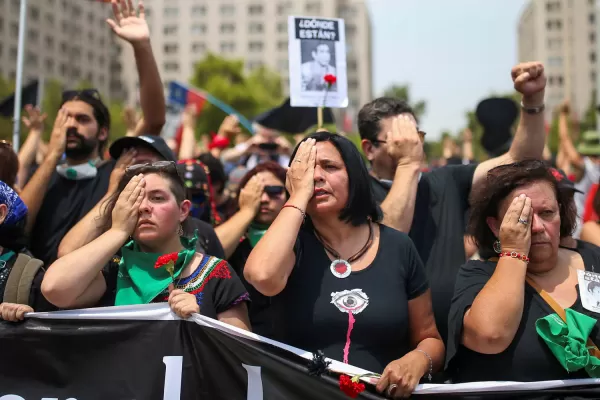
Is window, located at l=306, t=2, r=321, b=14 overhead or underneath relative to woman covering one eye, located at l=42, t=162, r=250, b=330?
overhead

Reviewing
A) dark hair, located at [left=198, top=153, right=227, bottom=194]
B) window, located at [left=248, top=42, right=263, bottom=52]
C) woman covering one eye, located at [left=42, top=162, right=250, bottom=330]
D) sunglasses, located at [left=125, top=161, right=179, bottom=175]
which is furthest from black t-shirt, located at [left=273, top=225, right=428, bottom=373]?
window, located at [left=248, top=42, right=263, bottom=52]

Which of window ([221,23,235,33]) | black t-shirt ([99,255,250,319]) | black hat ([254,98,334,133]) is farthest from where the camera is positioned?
window ([221,23,235,33])

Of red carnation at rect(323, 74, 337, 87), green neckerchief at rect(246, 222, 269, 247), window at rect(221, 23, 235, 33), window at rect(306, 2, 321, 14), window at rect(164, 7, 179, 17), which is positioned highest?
window at rect(164, 7, 179, 17)

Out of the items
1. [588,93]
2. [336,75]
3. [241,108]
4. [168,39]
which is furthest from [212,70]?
[336,75]

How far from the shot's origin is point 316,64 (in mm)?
4730

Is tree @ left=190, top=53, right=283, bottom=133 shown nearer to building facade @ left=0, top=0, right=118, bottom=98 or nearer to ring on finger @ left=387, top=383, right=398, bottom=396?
building facade @ left=0, top=0, right=118, bottom=98

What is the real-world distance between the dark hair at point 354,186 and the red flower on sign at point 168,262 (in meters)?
0.63

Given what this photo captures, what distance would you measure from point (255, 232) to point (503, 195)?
1960 mm

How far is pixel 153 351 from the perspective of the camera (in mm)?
2789

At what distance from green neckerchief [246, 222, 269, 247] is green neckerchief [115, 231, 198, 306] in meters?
1.41

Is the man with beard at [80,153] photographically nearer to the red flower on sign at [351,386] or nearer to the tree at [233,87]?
the red flower on sign at [351,386]

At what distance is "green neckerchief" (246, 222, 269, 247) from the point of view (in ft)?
14.5

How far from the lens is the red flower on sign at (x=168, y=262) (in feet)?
9.26

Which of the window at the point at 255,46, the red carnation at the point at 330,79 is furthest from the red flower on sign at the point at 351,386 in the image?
the window at the point at 255,46
